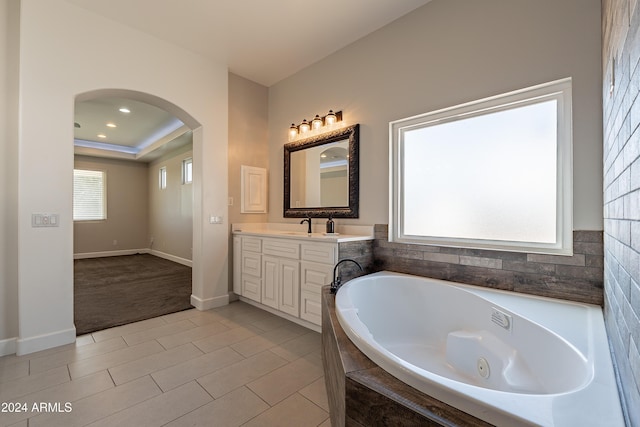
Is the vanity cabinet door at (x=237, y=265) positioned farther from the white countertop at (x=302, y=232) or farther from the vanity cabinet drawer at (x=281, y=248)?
the vanity cabinet drawer at (x=281, y=248)

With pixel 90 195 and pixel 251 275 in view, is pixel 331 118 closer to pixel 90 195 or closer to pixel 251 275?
pixel 251 275

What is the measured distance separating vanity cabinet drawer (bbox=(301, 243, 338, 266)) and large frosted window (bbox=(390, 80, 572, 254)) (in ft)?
2.13

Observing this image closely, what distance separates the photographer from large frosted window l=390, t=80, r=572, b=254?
1829mm

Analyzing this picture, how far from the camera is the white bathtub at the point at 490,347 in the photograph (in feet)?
2.46

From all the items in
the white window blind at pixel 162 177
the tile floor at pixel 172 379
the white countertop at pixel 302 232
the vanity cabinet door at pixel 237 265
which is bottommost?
the tile floor at pixel 172 379

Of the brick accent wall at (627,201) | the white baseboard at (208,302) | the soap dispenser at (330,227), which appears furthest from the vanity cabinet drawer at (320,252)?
the brick accent wall at (627,201)

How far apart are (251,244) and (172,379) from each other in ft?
5.22

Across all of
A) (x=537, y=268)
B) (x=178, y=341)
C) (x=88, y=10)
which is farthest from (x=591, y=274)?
(x=88, y=10)

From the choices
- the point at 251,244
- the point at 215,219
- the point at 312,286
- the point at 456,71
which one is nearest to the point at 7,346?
the point at 215,219

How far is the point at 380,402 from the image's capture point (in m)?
0.88

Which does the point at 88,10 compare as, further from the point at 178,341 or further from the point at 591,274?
the point at 591,274

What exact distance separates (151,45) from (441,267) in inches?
139

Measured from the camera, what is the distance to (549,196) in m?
1.85

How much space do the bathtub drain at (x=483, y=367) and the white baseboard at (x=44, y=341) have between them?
122 inches
